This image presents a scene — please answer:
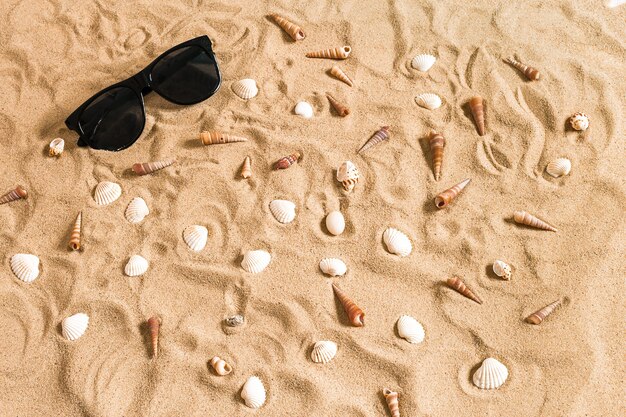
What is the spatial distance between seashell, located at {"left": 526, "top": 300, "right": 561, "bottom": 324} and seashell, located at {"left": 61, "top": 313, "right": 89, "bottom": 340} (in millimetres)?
2244

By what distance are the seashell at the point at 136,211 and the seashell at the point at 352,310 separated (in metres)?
1.19

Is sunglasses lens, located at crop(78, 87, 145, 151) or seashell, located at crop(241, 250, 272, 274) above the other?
sunglasses lens, located at crop(78, 87, 145, 151)

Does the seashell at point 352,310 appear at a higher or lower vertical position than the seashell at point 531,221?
lower

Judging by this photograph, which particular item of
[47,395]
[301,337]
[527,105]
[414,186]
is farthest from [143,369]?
[527,105]

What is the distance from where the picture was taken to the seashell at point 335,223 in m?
2.73

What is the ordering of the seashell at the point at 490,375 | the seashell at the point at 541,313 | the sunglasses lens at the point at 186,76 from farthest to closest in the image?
the sunglasses lens at the point at 186,76, the seashell at the point at 541,313, the seashell at the point at 490,375

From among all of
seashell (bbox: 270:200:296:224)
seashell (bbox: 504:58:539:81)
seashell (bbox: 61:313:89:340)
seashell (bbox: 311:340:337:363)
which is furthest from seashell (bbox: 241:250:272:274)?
seashell (bbox: 504:58:539:81)

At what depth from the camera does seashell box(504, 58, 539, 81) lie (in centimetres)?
307

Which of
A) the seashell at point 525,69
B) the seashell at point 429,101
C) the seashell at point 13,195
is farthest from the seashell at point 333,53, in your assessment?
the seashell at point 13,195

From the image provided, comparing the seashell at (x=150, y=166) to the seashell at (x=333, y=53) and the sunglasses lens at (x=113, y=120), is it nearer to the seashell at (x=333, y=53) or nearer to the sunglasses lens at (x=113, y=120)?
the sunglasses lens at (x=113, y=120)

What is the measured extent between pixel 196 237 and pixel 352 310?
936 millimetres

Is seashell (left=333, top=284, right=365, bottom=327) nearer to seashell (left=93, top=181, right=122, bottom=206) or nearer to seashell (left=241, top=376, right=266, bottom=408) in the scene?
seashell (left=241, top=376, right=266, bottom=408)

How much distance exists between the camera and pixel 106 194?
2.92 meters

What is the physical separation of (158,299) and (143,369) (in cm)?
35
